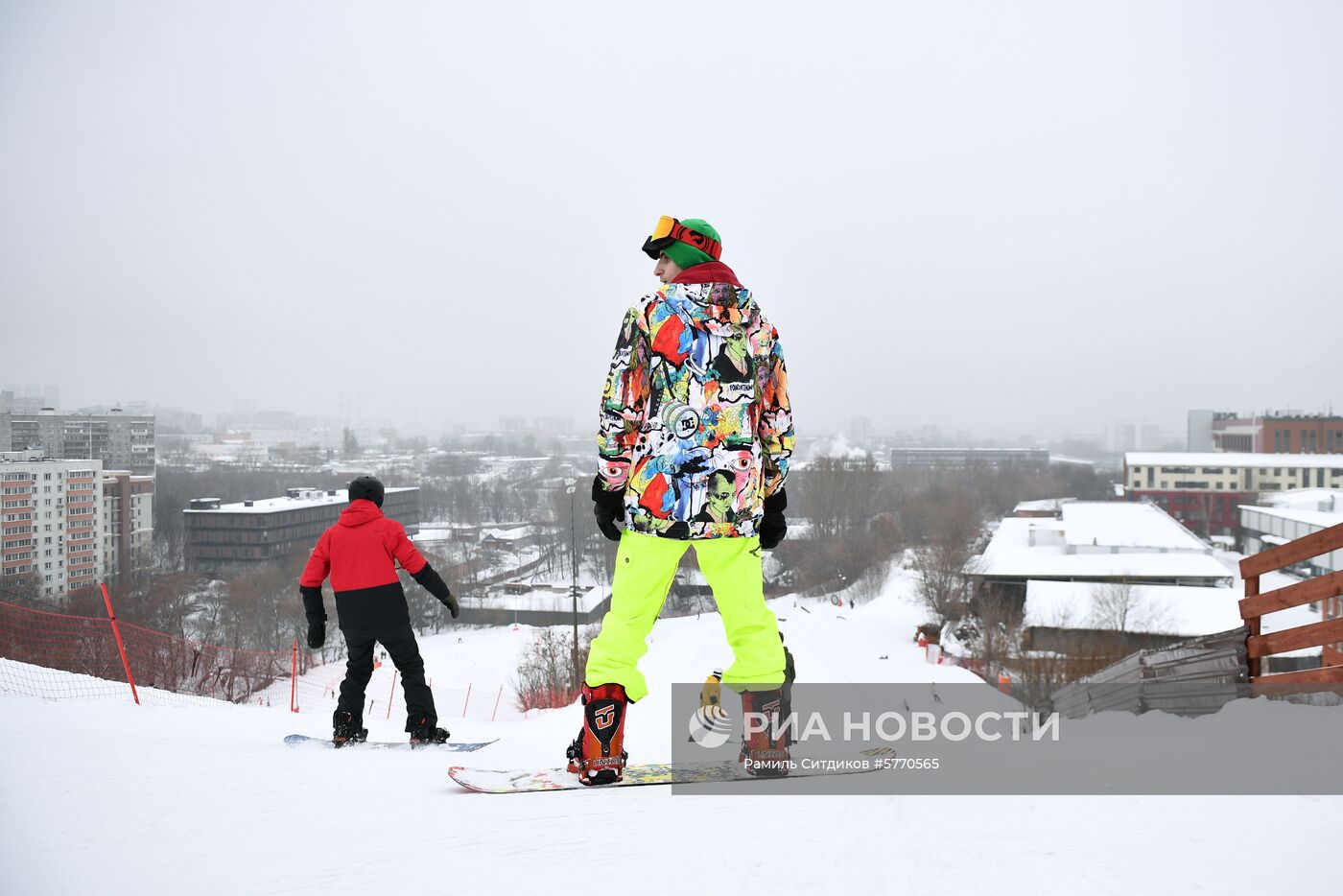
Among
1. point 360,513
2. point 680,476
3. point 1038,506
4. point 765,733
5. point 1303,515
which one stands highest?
point 680,476

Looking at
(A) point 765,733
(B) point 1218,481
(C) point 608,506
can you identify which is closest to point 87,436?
(C) point 608,506

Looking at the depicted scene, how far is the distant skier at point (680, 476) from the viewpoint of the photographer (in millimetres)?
2172

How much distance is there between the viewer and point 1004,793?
1902mm

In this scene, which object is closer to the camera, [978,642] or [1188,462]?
[978,642]

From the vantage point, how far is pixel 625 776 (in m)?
2.26

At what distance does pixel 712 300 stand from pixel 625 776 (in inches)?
60.4

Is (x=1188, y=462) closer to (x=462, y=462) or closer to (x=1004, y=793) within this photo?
(x=462, y=462)

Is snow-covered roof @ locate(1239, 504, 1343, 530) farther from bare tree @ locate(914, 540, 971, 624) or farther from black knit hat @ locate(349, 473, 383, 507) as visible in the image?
black knit hat @ locate(349, 473, 383, 507)

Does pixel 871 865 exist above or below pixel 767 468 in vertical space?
below

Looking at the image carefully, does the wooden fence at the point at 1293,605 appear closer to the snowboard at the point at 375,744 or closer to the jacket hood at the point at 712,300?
the jacket hood at the point at 712,300

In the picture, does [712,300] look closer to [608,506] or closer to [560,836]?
[608,506]

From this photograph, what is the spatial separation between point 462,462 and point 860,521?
1495 inches

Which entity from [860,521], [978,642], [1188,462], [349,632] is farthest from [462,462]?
[349,632]

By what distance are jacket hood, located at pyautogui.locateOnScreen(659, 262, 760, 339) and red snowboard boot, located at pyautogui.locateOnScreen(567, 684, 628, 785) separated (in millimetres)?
1171
